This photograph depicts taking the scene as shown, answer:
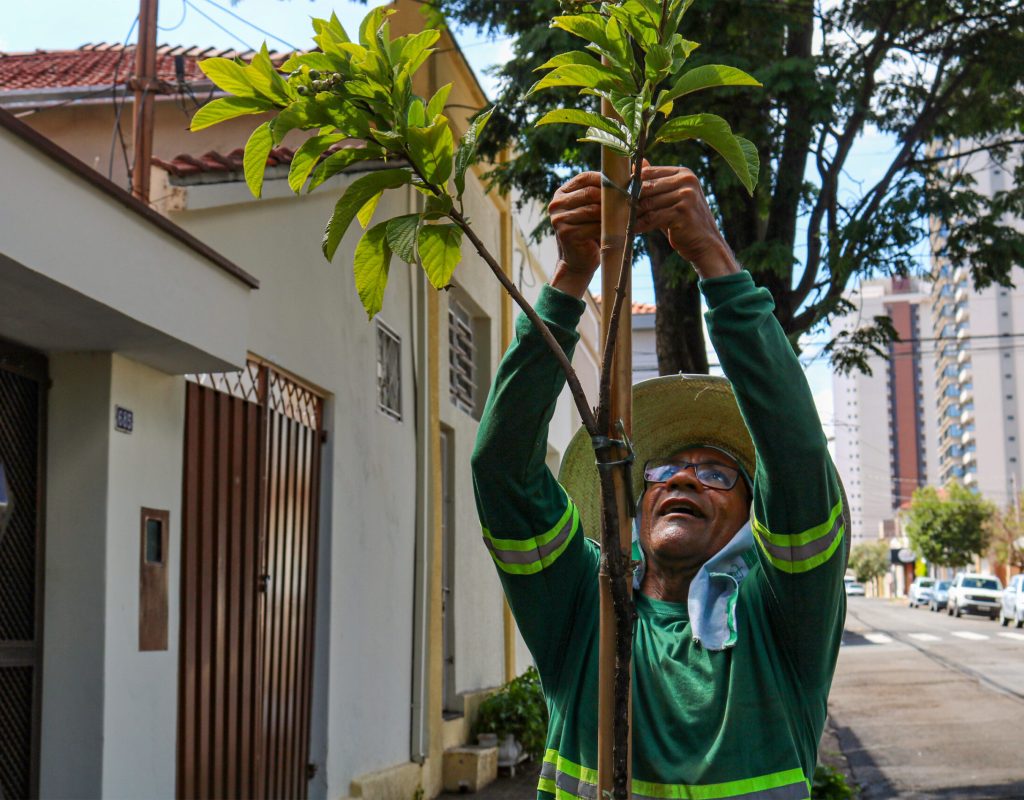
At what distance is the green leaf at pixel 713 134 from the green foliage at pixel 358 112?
259mm

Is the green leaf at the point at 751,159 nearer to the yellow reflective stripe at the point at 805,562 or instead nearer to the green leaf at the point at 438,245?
the green leaf at the point at 438,245

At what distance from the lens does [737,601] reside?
8.17ft

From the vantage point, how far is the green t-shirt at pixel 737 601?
2195mm

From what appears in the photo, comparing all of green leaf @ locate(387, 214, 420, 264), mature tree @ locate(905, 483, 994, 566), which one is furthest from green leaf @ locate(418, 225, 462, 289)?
mature tree @ locate(905, 483, 994, 566)

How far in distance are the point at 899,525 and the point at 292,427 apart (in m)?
118

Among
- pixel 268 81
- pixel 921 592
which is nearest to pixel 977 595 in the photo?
pixel 921 592

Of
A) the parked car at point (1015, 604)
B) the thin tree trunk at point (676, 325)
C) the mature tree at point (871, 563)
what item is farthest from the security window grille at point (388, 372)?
the mature tree at point (871, 563)

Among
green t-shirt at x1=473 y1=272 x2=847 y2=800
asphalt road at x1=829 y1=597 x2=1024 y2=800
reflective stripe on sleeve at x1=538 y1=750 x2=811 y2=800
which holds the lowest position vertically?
asphalt road at x1=829 y1=597 x2=1024 y2=800

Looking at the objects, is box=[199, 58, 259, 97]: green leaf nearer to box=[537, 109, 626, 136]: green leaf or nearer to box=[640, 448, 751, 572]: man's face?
box=[537, 109, 626, 136]: green leaf

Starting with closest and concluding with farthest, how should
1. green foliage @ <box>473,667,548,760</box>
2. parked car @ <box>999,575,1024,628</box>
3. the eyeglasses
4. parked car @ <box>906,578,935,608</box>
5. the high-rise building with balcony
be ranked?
the eyeglasses → green foliage @ <box>473,667,548,760</box> → parked car @ <box>999,575,1024,628</box> → parked car @ <box>906,578,935,608</box> → the high-rise building with balcony

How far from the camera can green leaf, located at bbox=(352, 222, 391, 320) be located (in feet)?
6.45

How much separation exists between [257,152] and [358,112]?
175 millimetres

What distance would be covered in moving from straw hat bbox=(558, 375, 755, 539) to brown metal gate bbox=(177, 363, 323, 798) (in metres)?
3.70

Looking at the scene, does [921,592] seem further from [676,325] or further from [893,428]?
[893,428]
